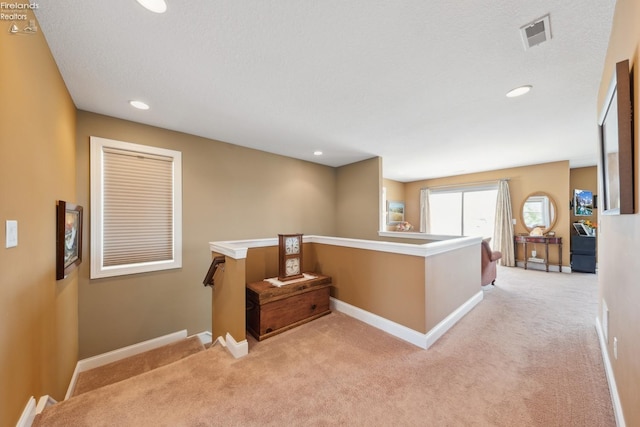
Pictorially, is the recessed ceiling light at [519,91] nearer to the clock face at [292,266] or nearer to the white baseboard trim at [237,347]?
the clock face at [292,266]

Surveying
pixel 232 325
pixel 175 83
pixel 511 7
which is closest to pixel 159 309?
pixel 232 325

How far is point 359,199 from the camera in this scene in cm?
468

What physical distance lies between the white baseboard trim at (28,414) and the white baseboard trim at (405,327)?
2.59 meters

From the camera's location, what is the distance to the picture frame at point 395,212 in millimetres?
7352

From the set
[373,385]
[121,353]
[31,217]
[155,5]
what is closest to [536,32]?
[155,5]

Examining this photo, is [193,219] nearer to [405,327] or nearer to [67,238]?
[67,238]

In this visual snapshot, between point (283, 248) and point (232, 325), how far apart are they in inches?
36.7

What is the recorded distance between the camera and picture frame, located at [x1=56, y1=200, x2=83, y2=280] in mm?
1845

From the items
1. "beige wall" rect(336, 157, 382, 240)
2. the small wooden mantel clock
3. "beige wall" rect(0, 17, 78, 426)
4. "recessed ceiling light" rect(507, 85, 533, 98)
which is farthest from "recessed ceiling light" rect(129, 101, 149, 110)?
"recessed ceiling light" rect(507, 85, 533, 98)

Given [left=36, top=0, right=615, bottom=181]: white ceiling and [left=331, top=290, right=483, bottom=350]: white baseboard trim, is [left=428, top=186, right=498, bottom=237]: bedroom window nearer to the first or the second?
[left=36, top=0, right=615, bottom=181]: white ceiling

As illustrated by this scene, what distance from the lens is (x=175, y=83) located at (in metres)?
2.04

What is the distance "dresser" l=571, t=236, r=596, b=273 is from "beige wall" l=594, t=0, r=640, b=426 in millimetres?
4873

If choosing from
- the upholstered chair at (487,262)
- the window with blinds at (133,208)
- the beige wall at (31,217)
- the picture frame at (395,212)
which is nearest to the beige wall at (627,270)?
the upholstered chair at (487,262)

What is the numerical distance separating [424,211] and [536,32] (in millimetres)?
6216
